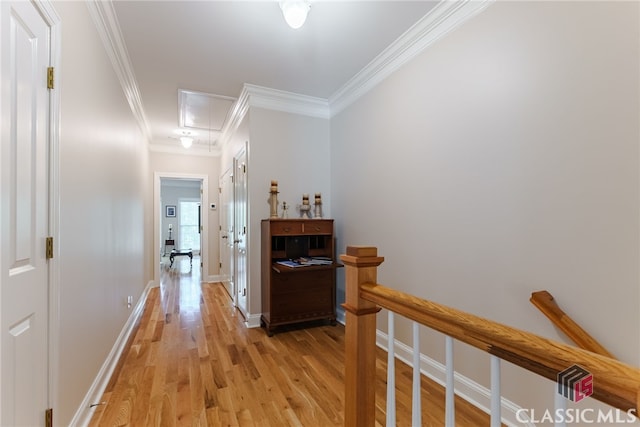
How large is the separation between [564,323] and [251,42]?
280 centimetres

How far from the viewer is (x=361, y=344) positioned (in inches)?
43.3

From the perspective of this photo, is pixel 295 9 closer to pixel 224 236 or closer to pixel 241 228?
pixel 241 228

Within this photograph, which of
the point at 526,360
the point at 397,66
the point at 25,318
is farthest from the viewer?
the point at 397,66

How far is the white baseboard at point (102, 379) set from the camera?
1.65 metres

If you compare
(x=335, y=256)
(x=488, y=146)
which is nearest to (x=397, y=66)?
(x=488, y=146)

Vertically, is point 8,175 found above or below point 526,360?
above

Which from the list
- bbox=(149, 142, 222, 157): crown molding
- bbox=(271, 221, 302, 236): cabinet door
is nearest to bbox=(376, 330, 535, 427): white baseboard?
bbox=(271, 221, 302, 236): cabinet door

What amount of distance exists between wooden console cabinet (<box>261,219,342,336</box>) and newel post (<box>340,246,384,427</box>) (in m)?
1.80

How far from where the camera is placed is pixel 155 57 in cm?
261

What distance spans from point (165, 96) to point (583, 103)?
3.81 meters

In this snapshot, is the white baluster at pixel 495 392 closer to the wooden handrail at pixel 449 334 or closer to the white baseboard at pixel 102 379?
the wooden handrail at pixel 449 334

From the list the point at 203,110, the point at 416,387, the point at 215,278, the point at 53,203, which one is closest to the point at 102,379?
the point at 53,203

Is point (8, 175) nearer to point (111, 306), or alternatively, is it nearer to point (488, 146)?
point (111, 306)

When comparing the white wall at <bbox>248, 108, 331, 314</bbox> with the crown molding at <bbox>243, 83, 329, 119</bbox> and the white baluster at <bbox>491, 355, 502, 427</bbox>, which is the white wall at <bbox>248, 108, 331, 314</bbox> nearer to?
the crown molding at <bbox>243, 83, 329, 119</bbox>
